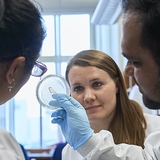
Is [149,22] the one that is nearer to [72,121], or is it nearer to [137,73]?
[137,73]

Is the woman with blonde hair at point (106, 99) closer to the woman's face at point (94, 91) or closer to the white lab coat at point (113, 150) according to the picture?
the woman's face at point (94, 91)

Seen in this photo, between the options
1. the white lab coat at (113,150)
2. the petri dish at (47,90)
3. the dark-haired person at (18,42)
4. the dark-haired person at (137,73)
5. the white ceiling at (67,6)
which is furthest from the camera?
the white ceiling at (67,6)

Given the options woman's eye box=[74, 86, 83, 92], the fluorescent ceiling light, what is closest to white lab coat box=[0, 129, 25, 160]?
woman's eye box=[74, 86, 83, 92]

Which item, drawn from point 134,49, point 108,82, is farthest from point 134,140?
point 134,49

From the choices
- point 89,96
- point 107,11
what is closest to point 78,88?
point 89,96

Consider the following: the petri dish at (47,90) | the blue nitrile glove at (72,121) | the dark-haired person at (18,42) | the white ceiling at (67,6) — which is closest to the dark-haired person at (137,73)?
the blue nitrile glove at (72,121)

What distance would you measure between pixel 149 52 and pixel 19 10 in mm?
426

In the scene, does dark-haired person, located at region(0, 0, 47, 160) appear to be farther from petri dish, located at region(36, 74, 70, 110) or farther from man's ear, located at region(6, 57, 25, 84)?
petri dish, located at region(36, 74, 70, 110)

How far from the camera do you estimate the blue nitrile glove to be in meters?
1.29

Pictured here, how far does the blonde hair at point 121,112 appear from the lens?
1653mm

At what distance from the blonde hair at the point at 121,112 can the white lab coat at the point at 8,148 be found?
56 cm

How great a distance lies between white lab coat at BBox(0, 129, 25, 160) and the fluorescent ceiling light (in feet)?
5.21

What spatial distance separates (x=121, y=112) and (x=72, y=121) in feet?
1.49

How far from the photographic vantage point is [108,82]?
1697 mm
